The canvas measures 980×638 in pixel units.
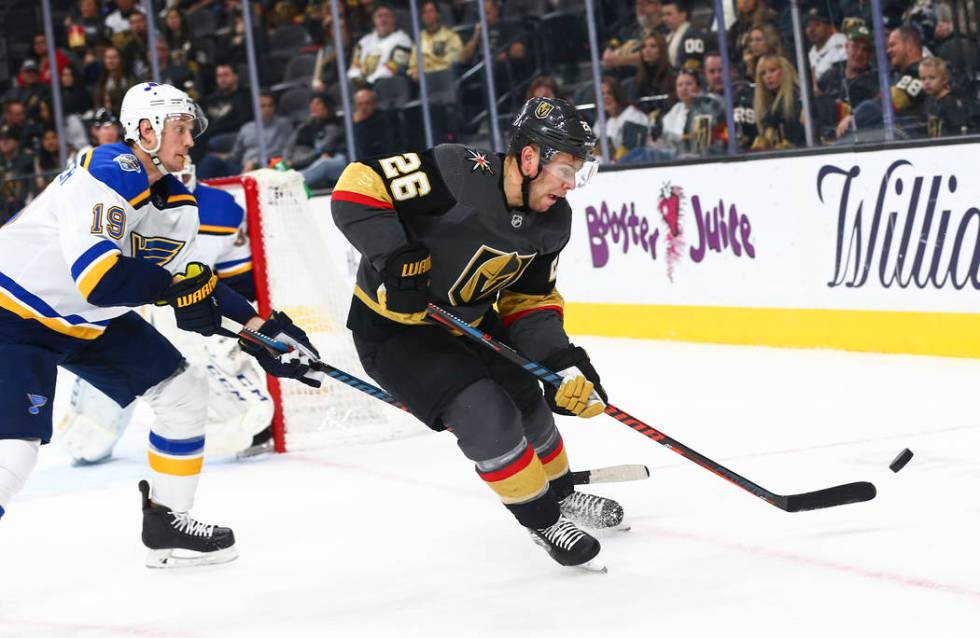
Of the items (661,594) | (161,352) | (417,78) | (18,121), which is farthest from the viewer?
(18,121)

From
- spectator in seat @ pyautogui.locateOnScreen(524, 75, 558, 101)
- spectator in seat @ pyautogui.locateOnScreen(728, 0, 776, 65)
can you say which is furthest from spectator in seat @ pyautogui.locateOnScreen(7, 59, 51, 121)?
spectator in seat @ pyautogui.locateOnScreen(728, 0, 776, 65)

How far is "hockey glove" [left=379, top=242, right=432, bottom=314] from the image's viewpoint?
9.41 ft

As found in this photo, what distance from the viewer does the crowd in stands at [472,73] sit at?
5.77 m

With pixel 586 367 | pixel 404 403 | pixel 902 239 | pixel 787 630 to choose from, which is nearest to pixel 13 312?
pixel 404 403

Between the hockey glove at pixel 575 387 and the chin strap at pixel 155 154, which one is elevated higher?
the chin strap at pixel 155 154

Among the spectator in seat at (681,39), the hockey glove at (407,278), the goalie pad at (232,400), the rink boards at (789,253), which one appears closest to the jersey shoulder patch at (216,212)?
the goalie pad at (232,400)

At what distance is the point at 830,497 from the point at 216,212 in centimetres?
224

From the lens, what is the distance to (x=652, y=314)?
6.80 metres

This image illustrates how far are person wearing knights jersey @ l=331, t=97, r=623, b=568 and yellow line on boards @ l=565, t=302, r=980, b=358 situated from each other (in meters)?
2.69

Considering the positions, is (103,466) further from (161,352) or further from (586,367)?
(586,367)

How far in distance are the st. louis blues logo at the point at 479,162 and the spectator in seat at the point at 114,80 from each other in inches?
300

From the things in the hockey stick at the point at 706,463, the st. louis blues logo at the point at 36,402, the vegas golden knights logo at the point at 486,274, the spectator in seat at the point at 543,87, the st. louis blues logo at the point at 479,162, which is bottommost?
the hockey stick at the point at 706,463

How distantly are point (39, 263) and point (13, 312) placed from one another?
118 mm

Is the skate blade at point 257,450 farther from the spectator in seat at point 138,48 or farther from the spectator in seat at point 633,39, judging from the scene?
the spectator in seat at point 138,48
